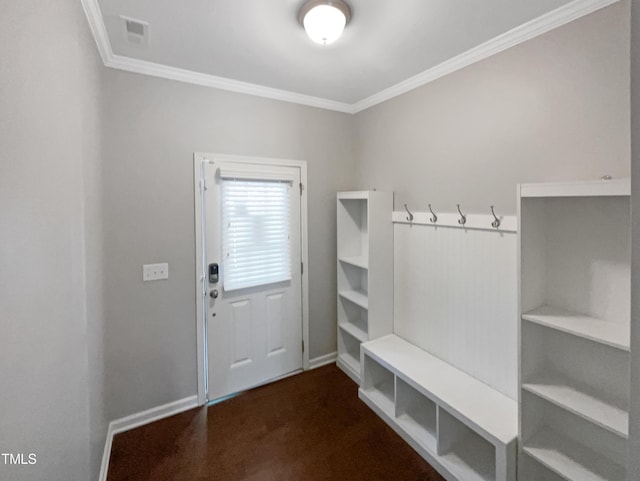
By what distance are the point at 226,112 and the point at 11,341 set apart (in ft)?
7.00

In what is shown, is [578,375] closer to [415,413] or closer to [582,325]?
[582,325]

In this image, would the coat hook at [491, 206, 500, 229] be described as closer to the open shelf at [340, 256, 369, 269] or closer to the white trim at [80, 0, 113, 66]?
the open shelf at [340, 256, 369, 269]

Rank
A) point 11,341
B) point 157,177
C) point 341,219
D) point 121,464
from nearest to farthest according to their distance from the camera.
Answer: point 11,341
point 121,464
point 157,177
point 341,219

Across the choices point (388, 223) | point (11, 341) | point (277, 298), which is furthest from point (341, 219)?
point (11, 341)

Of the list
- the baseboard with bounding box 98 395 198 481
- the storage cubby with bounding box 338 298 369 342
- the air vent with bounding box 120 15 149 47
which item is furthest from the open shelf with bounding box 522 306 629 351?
the air vent with bounding box 120 15 149 47

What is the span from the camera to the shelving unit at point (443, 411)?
5.33 ft

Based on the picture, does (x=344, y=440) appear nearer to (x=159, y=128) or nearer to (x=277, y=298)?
(x=277, y=298)

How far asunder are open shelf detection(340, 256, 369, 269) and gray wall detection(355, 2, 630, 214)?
23.4 inches

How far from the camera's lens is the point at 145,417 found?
223 centimetres

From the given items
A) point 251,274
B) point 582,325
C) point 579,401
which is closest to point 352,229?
point 251,274

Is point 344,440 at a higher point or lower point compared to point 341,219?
lower

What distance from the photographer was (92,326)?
160 cm

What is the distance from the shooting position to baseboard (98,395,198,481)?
2.03m

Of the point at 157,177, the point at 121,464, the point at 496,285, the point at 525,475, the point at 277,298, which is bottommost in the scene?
the point at 121,464
